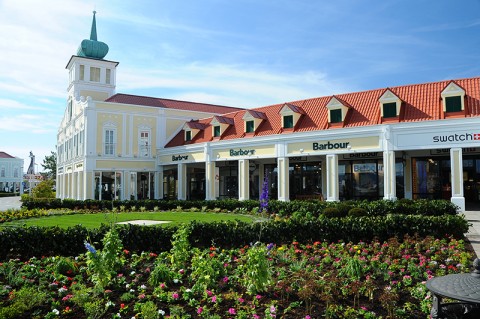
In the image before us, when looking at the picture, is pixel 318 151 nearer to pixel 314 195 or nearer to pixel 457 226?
pixel 314 195

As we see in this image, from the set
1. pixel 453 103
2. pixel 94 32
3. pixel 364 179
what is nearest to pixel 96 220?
pixel 364 179

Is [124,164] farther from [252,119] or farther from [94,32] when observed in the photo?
[94,32]

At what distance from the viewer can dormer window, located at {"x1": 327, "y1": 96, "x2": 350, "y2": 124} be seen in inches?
1029

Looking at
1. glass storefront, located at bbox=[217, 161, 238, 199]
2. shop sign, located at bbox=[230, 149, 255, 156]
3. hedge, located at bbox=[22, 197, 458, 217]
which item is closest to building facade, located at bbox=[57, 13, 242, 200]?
glass storefront, located at bbox=[217, 161, 238, 199]

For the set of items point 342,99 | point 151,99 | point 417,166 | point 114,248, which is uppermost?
point 151,99

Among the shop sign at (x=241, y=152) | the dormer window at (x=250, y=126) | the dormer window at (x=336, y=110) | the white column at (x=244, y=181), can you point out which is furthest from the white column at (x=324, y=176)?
the dormer window at (x=250, y=126)

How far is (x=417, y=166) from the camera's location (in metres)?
26.3

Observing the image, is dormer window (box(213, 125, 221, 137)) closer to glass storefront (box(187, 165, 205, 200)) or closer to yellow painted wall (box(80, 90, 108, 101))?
glass storefront (box(187, 165, 205, 200))

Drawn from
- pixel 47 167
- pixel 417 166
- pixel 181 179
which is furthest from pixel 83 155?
pixel 47 167

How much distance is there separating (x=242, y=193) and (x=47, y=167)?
70.0 meters

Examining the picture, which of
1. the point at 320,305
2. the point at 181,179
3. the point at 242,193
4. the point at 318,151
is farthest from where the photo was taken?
the point at 181,179

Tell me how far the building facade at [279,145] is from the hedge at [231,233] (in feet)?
15.6

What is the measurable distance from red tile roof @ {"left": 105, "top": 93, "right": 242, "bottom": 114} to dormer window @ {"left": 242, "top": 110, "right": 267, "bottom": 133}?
11664 millimetres

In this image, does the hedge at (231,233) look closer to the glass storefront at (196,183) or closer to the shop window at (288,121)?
the shop window at (288,121)
